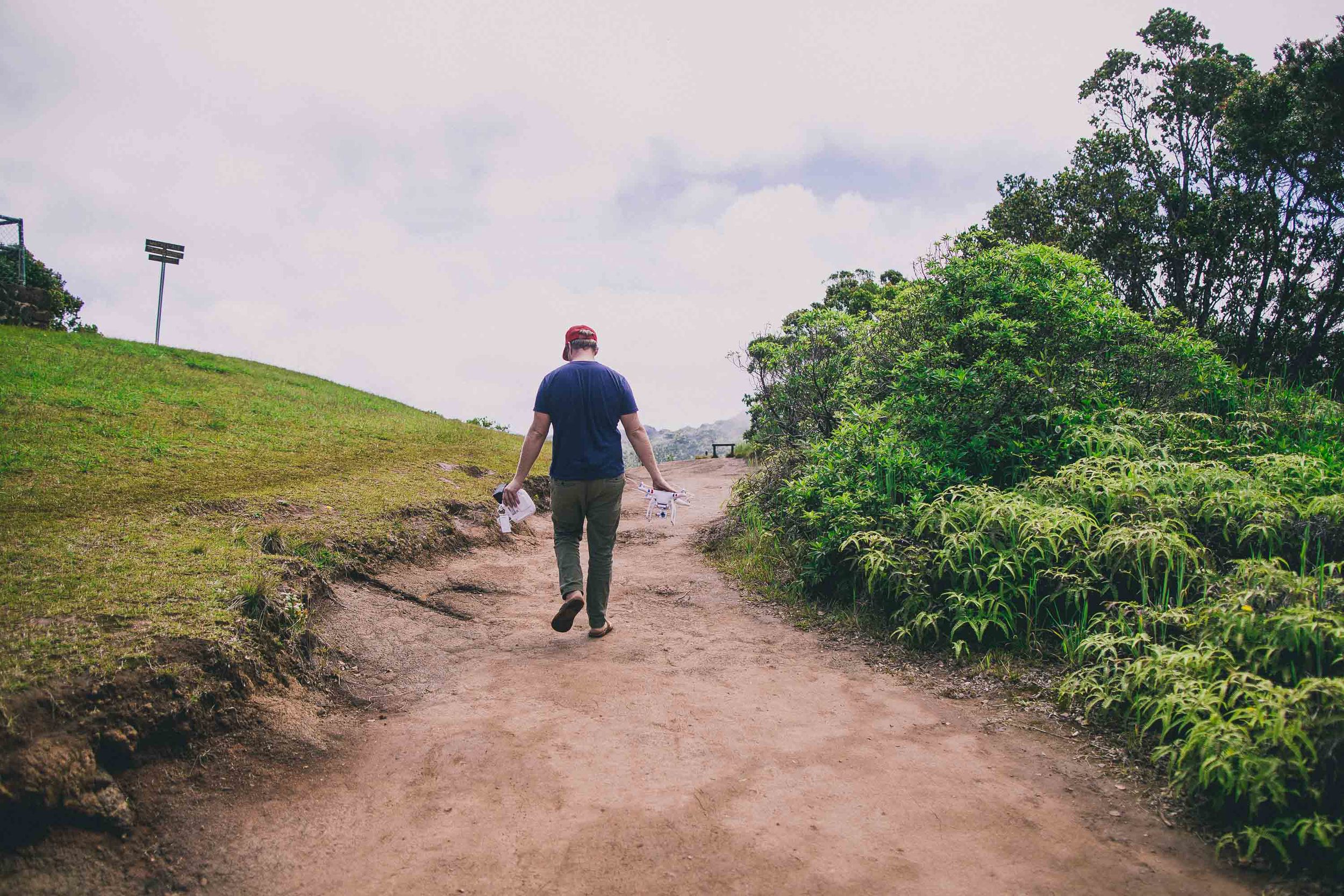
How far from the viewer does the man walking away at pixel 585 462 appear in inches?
207

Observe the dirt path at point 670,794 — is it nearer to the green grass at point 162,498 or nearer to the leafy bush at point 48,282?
the green grass at point 162,498

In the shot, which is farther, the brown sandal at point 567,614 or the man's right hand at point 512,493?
the man's right hand at point 512,493

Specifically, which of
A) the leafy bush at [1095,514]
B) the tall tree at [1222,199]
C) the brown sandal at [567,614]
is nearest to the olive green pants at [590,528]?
the brown sandal at [567,614]

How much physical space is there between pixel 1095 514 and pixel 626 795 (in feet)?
14.2

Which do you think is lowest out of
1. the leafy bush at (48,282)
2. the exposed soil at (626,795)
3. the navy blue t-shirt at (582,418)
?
the exposed soil at (626,795)

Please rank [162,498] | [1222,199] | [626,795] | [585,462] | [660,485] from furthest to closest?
[1222,199] < [162,498] < [660,485] < [585,462] < [626,795]

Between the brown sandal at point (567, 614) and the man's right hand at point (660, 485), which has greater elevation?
the man's right hand at point (660, 485)

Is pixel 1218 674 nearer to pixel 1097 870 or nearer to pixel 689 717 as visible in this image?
pixel 1097 870

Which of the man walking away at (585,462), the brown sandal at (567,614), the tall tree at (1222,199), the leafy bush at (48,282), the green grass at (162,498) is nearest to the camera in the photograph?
the green grass at (162,498)

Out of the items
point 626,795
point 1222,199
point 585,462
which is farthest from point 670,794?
point 1222,199

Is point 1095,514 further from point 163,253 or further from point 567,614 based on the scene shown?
point 163,253

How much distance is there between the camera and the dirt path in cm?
275

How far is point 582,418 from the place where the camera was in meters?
5.28

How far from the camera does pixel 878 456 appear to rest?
6.62m
